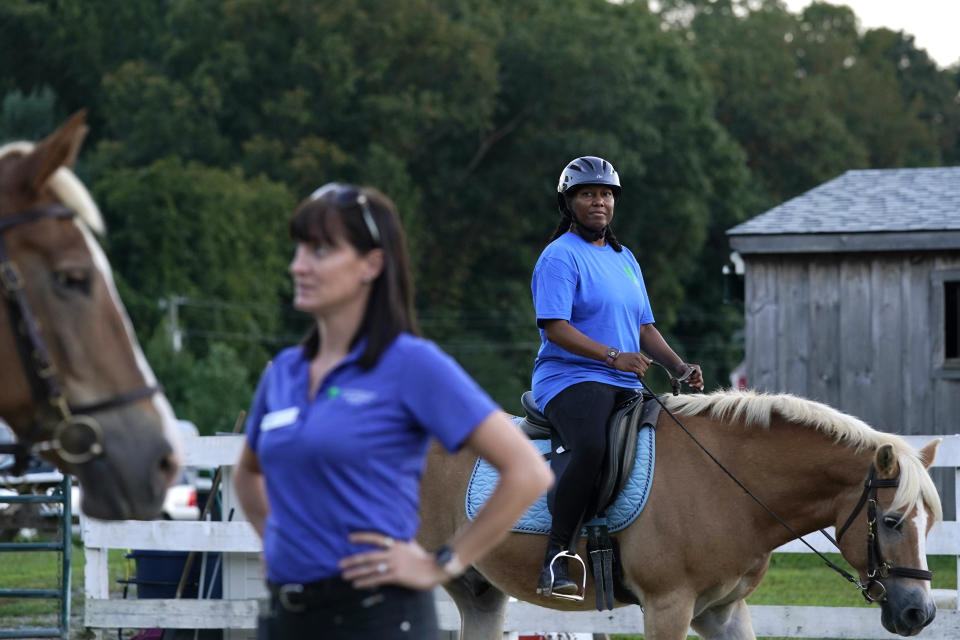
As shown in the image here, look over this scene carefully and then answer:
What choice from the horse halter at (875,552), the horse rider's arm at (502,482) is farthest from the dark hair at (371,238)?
the horse halter at (875,552)

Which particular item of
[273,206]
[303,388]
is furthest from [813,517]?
[273,206]

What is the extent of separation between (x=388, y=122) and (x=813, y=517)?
39.7m

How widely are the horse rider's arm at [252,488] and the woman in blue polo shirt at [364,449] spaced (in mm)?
308

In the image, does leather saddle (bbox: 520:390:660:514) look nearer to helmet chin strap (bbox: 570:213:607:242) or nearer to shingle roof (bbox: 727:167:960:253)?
helmet chin strap (bbox: 570:213:607:242)

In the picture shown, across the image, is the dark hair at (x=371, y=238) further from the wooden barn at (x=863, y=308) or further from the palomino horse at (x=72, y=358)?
the wooden barn at (x=863, y=308)

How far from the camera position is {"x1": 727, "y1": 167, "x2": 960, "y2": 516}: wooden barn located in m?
16.1

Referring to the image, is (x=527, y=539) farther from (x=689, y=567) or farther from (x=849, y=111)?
(x=849, y=111)

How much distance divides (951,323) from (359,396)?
14.4 meters

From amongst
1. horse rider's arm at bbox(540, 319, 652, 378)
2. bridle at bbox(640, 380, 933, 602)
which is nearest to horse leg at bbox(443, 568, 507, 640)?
horse rider's arm at bbox(540, 319, 652, 378)

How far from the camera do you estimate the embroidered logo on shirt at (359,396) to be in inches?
127

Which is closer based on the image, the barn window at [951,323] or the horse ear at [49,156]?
the horse ear at [49,156]

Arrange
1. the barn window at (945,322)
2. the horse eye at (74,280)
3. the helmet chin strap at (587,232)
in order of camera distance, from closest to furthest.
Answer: the horse eye at (74,280) → the helmet chin strap at (587,232) → the barn window at (945,322)

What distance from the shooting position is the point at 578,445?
633 centimetres

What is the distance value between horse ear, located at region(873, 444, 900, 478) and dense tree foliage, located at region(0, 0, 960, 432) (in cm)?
3440
